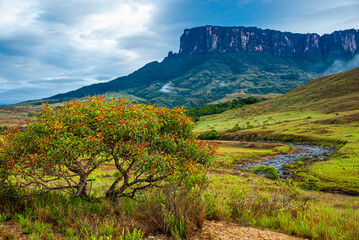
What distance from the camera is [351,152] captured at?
41.2 metres

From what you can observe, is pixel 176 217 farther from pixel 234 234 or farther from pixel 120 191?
pixel 120 191

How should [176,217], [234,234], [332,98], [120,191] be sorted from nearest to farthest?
[234,234], [176,217], [120,191], [332,98]

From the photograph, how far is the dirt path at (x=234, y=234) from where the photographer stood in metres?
6.43

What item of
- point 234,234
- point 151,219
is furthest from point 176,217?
point 234,234

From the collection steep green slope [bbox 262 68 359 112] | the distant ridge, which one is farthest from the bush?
the distant ridge

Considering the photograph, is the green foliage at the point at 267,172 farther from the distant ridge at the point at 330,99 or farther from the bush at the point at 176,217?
the distant ridge at the point at 330,99

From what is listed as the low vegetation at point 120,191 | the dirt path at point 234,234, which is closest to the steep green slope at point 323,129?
the low vegetation at point 120,191

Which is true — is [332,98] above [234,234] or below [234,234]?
above

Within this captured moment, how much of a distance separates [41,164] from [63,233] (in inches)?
101

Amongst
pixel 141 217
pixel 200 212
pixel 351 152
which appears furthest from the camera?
pixel 351 152

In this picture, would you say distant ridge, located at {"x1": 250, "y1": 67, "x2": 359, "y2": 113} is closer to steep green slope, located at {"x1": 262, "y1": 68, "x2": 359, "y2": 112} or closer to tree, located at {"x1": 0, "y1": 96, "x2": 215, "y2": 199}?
steep green slope, located at {"x1": 262, "y1": 68, "x2": 359, "y2": 112}

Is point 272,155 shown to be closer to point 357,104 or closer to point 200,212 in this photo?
point 200,212

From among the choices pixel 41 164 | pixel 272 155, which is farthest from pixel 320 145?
pixel 41 164

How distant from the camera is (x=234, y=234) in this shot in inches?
262
